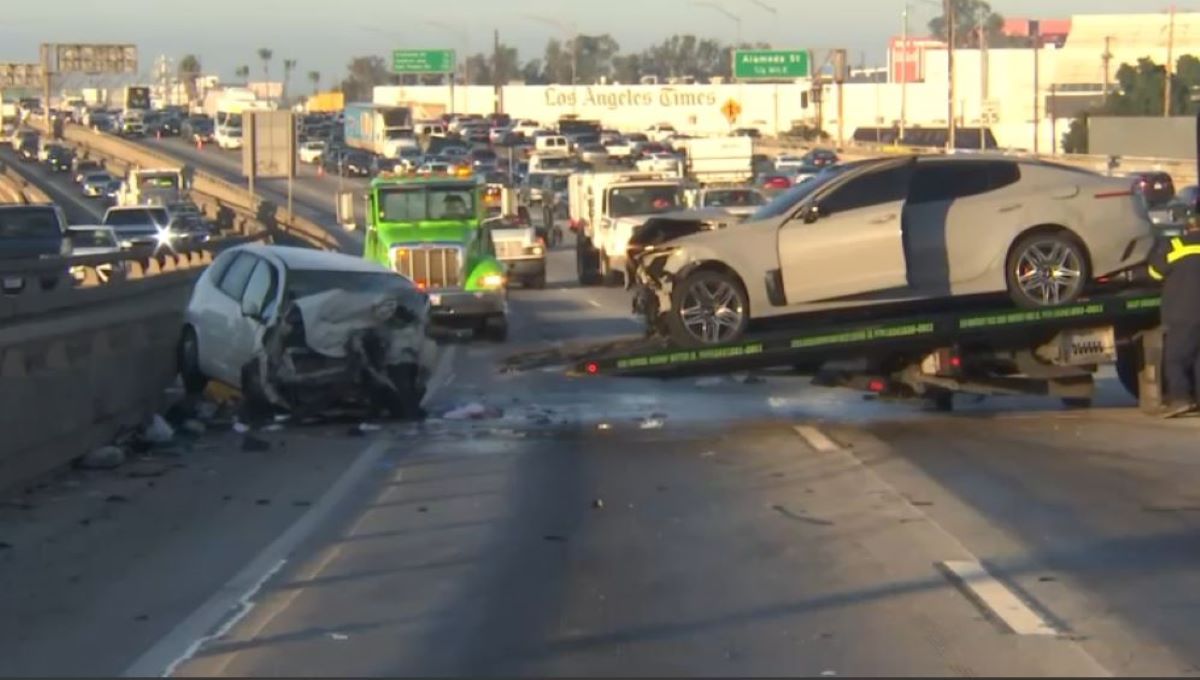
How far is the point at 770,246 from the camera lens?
18141mm

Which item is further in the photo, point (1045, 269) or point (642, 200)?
point (642, 200)

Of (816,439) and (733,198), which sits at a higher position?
(733,198)

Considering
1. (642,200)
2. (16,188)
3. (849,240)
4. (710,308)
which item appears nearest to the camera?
(849,240)

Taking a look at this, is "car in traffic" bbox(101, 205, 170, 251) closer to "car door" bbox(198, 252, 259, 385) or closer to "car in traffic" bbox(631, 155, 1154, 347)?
"car door" bbox(198, 252, 259, 385)

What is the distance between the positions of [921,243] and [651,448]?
3.27m

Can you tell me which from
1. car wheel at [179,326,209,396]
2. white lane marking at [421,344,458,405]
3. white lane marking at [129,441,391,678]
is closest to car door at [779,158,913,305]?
white lane marking at [421,344,458,405]

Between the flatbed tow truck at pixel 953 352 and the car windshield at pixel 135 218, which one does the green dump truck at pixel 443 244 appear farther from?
the car windshield at pixel 135 218

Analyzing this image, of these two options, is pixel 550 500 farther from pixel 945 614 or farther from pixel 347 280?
pixel 347 280

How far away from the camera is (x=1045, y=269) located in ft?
59.1

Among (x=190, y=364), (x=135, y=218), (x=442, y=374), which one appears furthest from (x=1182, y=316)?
(x=135, y=218)

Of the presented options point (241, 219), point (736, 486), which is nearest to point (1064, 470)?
point (736, 486)

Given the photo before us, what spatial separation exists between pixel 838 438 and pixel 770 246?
1992 mm

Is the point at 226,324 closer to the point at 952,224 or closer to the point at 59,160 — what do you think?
the point at 952,224

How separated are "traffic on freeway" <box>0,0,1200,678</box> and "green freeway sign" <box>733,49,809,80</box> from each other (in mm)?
99121
